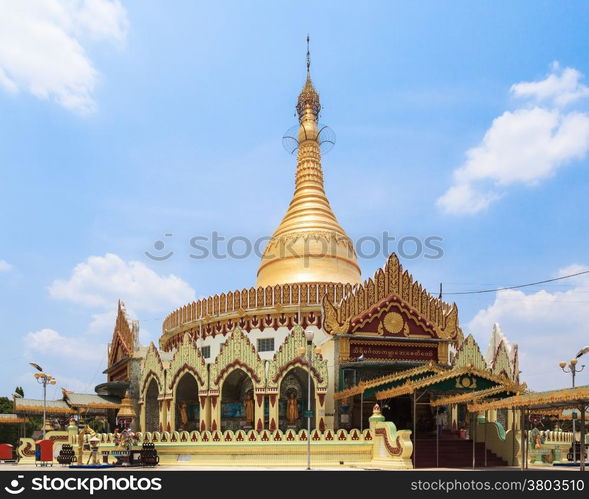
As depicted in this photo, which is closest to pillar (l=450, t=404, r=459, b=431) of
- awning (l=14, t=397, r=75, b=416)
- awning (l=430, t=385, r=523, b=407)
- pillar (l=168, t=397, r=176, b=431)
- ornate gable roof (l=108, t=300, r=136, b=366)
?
awning (l=430, t=385, r=523, b=407)

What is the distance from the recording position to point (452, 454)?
35.5 m

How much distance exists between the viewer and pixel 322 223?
55.8 m

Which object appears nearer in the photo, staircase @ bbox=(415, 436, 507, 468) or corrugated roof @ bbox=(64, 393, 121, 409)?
staircase @ bbox=(415, 436, 507, 468)

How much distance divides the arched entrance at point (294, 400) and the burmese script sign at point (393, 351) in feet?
10.4

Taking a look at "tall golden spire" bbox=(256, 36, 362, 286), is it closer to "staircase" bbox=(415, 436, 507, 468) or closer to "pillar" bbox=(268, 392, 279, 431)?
"pillar" bbox=(268, 392, 279, 431)

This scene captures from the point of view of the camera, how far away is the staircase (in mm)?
34812

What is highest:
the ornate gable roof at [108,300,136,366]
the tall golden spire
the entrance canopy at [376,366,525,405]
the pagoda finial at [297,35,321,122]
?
the pagoda finial at [297,35,321,122]

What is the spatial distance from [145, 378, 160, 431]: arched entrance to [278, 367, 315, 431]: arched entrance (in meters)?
9.55

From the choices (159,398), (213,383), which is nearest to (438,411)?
(213,383)

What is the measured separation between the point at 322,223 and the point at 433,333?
14.9 m

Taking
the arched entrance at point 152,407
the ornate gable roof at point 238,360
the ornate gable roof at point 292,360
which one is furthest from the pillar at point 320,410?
the arched entrance at point 152,407
